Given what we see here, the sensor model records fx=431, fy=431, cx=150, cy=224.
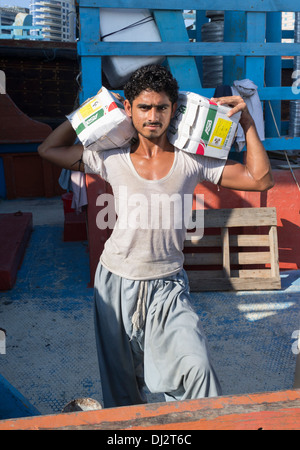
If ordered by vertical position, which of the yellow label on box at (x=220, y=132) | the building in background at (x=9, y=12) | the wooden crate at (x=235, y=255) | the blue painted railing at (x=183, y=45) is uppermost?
the building in background at (x=9, y=12)

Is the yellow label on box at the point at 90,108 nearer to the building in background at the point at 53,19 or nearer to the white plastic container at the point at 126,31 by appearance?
the white plastic container at the point at 126,31

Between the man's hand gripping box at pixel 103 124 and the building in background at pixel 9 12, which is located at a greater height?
the building in background at pixel 9 12

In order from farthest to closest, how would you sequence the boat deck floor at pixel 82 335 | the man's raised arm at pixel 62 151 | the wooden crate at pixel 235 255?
1. the wooden crate at pixel 235 255
2. the boat deck floor at pixel 82 335
3. the man's raised arm at pixel 62 151

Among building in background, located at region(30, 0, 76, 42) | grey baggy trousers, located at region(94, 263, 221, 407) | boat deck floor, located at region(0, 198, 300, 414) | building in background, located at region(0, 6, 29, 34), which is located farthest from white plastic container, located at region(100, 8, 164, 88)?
building in background, located at region(0, 6, 29, 34)

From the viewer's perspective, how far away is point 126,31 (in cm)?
444

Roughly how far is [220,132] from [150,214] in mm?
581

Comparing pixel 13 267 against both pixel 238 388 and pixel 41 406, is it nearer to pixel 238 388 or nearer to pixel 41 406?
pixel 41 406

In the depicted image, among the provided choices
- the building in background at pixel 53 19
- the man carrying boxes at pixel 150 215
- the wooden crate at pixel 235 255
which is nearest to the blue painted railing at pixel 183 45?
the wooden crate at pixel 235 255

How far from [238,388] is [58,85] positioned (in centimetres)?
1048

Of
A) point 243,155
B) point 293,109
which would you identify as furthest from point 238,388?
point 293,109

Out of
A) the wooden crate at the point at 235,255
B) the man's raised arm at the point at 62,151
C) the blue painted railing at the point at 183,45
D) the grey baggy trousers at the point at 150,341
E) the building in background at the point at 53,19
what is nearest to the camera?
the grey baggy trousers at the point at 150,341

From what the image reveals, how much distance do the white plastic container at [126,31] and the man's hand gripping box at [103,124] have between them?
228cm

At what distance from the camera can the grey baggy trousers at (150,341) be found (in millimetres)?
1934

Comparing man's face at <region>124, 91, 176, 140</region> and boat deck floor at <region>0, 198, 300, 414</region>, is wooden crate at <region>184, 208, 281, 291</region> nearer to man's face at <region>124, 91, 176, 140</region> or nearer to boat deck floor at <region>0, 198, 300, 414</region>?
boat deck floor at <region>0, 198, 300, 414</region>
